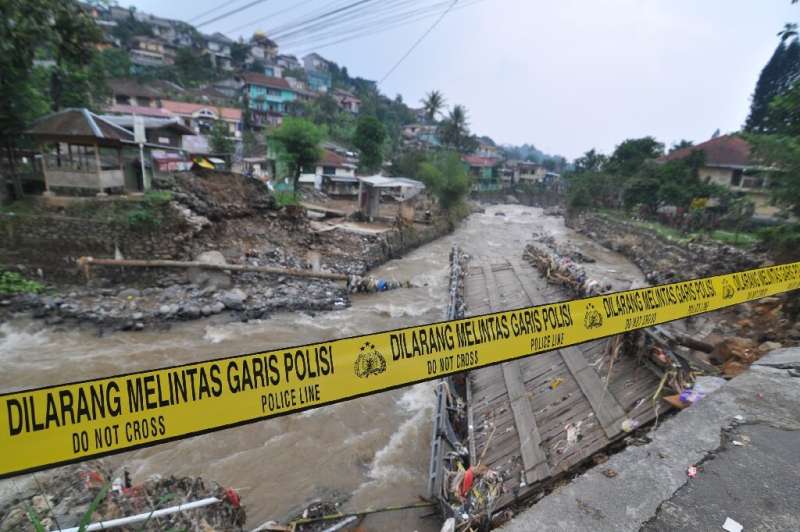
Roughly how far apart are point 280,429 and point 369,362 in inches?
229

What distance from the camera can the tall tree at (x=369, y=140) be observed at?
3847 cm

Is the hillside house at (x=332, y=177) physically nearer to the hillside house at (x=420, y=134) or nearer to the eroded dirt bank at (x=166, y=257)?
the eroded dirt bank at (x=166, y=257)

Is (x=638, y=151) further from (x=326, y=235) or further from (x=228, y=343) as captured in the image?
(x=228, y=343)

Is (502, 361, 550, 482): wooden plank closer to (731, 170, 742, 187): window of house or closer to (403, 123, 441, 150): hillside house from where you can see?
(731, 170, 742, 187): window of house

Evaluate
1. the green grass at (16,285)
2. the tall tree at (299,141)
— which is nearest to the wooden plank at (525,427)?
the green grass at (16,285)

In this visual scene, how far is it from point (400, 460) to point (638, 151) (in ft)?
144

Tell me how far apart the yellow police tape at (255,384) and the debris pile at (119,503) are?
1.04 metres

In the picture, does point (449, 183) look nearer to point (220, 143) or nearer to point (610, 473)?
point (220, 143)

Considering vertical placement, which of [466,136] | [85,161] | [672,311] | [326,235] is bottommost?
[326,235]

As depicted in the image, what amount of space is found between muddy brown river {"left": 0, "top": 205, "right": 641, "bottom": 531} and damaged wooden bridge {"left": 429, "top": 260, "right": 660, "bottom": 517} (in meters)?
1.04

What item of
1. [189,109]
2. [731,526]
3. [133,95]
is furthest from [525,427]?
[133,95]

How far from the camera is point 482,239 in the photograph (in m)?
31.0

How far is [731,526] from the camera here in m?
2.29

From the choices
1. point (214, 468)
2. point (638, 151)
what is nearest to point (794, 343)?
point (214, 468)
